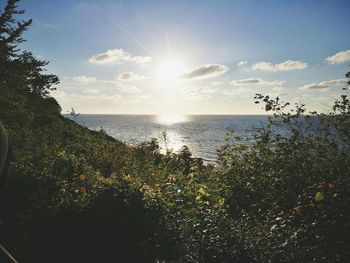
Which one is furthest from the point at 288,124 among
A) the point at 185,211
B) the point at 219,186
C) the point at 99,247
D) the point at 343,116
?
the point at 99,247

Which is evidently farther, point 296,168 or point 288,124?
point 288,124

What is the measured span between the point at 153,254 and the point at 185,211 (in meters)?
1.46

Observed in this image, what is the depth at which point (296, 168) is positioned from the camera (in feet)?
27.7

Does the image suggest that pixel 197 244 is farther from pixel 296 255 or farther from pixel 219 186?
pixel 219 186

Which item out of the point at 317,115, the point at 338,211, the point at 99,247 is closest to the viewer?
the point at 338,211

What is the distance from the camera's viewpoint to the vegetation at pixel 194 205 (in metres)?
5.50

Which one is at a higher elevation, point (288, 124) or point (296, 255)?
point (288, 124)

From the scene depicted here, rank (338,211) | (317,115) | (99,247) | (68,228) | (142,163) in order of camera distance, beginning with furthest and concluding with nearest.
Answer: (142,163) < (317,115) < (68,228) < (99,247) < (338,211)

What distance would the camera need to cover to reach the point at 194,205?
7.81 metres

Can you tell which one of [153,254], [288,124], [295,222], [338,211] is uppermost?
[288,124]

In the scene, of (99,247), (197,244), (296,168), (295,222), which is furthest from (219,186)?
(99,247)

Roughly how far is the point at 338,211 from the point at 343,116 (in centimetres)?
401

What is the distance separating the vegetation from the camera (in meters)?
5.50

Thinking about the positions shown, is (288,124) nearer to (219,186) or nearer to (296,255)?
(219,186)
